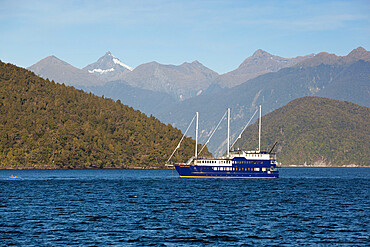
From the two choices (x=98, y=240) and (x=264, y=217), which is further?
(x=264, y=217)

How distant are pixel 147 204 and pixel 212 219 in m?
25.4

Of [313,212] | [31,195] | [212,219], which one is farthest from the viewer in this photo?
[31,195]

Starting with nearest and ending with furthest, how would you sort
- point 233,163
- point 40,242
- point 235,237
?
point 40,242
point 235,237
point 233,163

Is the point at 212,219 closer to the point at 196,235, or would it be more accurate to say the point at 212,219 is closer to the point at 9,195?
the point at 196,235

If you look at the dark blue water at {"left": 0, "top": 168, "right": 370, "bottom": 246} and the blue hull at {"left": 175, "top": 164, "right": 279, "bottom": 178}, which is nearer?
the dark blue water at {"left": 0, "top": 168, "right": 370, "bottom": 246}

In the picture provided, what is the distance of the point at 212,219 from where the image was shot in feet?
273

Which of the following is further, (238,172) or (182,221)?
(238,172)

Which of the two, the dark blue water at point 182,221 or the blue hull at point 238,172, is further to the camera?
the blue hull at point 238,172

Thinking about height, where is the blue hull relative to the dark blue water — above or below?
above

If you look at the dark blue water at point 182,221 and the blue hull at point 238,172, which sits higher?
the blue hull at point 238,172

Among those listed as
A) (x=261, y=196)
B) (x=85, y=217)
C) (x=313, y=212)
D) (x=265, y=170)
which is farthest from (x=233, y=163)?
(x=85, y=217)

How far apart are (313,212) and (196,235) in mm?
32096

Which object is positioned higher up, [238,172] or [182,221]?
[238,172]

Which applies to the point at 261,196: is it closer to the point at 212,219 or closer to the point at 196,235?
the point at 212,219
